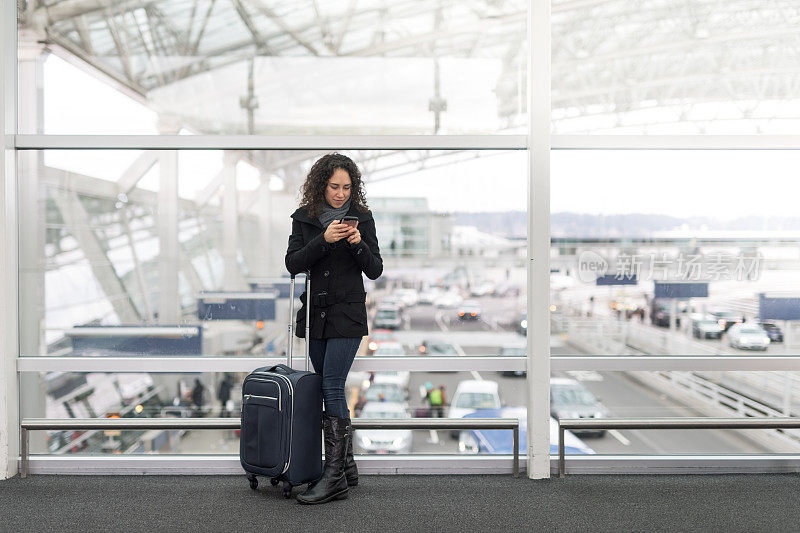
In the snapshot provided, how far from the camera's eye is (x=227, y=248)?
308 centimetres

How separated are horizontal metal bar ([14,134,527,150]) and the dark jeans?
3.23 ft

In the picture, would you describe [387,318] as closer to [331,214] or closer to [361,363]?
[361,363]

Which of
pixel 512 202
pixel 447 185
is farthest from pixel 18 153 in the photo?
pixel 512 202

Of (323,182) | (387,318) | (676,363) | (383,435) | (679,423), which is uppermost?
(323,182)

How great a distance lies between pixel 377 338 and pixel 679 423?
151 centimetres

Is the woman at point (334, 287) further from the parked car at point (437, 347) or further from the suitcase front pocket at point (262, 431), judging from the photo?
the parked car at point (437, 347)

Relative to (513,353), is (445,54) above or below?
above

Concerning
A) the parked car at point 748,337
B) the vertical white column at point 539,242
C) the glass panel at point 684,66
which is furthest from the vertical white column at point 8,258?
the parked car at point 748,337

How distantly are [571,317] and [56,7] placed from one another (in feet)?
10.4

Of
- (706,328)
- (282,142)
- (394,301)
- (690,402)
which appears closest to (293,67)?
(282,142)

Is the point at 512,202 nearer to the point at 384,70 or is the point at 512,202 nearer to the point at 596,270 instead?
the point at 596,270

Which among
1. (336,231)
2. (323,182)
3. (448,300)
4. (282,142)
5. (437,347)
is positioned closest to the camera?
(336,231)

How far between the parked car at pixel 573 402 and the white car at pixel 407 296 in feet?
2.69

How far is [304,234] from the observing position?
8.10 ft
